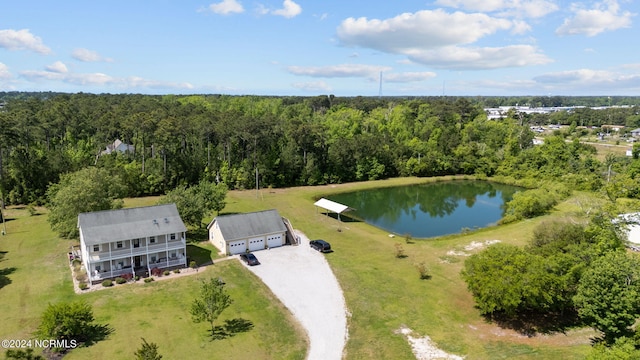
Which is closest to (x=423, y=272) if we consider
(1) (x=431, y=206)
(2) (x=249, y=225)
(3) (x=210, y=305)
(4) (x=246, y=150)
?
(2) (x=249, y=225)

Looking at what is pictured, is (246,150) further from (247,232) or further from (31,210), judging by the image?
(247,232)

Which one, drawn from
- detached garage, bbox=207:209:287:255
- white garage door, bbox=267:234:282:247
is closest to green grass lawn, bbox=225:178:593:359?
white garage door, bbox=267:234:282:247

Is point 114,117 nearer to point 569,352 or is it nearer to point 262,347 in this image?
point 262,347

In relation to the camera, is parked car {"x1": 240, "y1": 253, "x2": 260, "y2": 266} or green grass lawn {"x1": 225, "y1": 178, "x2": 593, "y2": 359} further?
parked car {"x1": 240, "y1": 253, "x2": 260, "y2": 266}

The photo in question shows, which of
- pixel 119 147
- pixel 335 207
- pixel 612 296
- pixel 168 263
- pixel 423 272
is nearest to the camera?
pixel 612 296

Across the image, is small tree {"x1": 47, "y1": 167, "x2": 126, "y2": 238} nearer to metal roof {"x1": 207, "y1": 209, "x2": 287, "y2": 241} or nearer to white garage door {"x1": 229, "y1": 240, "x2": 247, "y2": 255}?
metal roof {"x1": 207, "y1": 209, "x2": 287, "y2": 241}

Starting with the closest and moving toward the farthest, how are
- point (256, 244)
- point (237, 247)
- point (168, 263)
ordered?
point (168, 263)
point (237, 247)
point (256, 244)

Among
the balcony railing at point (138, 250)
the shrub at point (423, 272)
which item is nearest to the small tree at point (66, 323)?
the balcony railing at point (138, 250)

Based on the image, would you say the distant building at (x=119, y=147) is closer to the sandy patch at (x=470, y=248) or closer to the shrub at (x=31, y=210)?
the shrub at (x=31, y=210)
